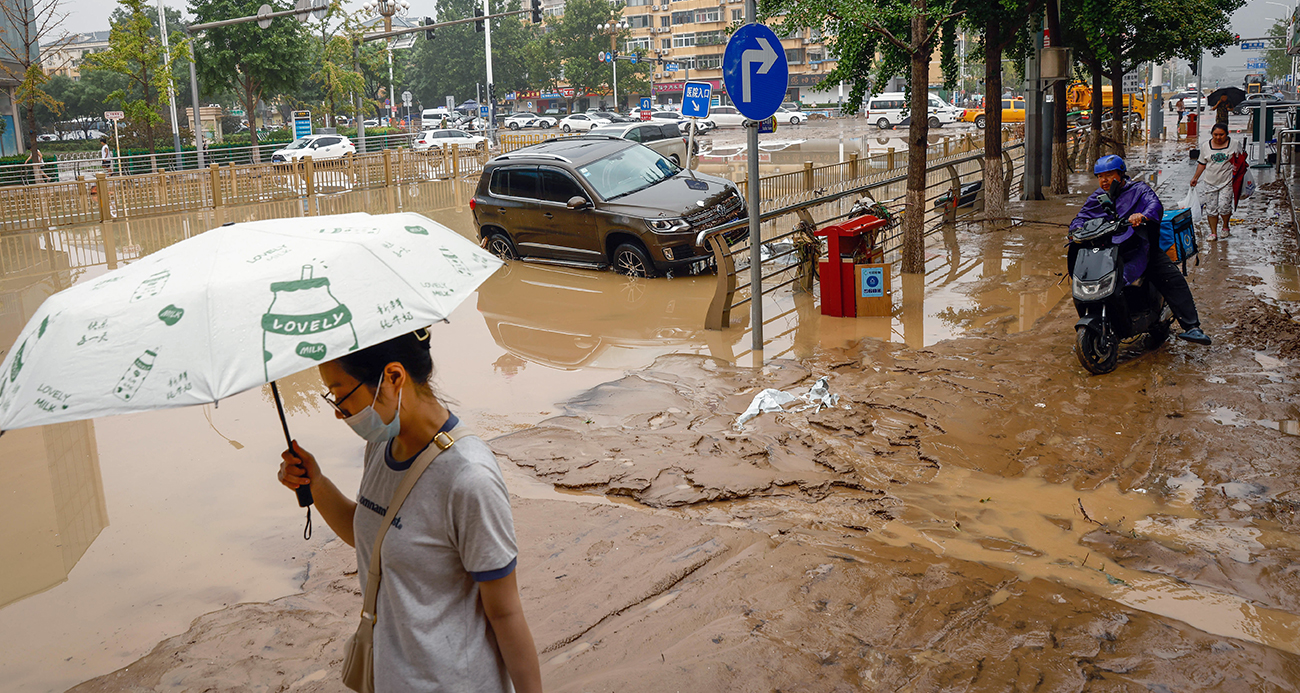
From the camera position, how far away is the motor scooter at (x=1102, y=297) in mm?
7348

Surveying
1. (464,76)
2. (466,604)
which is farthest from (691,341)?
(464,76)

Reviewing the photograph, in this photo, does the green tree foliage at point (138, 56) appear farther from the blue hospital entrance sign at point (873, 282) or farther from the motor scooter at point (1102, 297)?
the motor scooter at point (1102, 297)

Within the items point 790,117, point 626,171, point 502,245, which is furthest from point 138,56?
point 790,117

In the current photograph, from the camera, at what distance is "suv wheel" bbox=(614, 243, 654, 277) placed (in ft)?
42.3

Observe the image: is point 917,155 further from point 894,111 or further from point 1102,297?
point 894,111

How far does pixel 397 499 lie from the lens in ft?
7.24

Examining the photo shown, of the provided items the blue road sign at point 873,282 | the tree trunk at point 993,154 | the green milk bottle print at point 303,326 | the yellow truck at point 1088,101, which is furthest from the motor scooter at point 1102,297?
the yellow truck at point 1088,101

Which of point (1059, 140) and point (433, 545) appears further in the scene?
point (1059, 140)

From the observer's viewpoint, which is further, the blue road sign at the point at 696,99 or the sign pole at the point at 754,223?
the blue road sign at the point at 696,99

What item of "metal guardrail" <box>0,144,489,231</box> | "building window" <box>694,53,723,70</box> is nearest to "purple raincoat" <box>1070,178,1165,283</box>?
"metal guardrail" <box>0,144,489,231</box>

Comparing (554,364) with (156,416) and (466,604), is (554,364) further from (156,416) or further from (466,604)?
(466,604)

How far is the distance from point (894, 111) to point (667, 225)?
50.6m

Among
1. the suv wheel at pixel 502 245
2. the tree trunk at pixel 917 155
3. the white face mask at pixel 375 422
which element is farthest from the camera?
the suv wheel at pixel 502 245

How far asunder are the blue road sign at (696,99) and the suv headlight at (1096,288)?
Result: 28.2 ft
